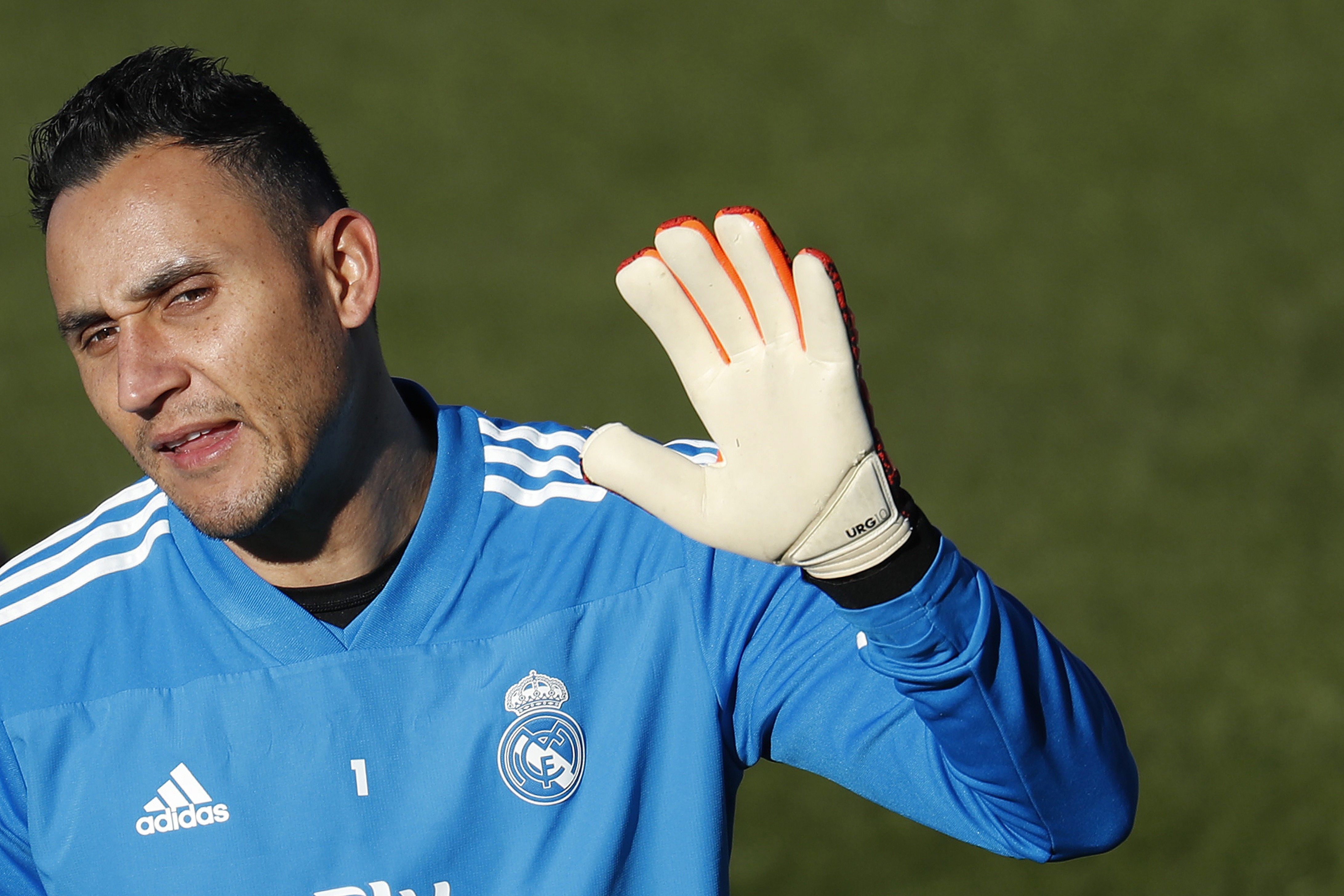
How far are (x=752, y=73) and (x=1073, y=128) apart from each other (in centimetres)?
196

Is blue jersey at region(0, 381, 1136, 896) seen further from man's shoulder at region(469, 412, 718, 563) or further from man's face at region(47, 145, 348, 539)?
man's face at region(47, 145, 348, 539)

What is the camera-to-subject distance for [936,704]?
2281 mm

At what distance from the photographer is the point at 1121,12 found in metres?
9.23

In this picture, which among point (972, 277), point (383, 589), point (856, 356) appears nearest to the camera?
point (856, 356)

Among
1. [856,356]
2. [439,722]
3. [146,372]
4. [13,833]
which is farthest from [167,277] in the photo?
[856,356]

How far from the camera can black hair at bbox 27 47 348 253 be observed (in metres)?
2.62

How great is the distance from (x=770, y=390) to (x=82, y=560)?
1367 millimetres

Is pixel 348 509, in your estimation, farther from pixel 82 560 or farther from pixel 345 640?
pixel 82 560

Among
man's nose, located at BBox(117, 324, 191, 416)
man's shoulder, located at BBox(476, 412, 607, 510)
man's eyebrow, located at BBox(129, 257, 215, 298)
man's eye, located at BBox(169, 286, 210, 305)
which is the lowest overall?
man's shoulder, located at BBox(476, 412, 607, 510)

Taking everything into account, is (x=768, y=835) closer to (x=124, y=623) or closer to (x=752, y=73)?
(x=124, y=623)

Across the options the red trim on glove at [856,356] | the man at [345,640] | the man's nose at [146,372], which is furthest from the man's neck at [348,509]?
the red trim on glove at [856,356]

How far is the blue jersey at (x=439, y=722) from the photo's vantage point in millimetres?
2578

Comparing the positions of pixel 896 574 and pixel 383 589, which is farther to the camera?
pixel 383 589

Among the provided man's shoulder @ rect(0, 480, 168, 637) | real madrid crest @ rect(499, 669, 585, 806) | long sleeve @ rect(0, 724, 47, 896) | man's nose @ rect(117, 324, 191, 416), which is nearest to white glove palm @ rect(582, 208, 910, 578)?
real madrid crest @ rect(499, 669, 585, 806)
